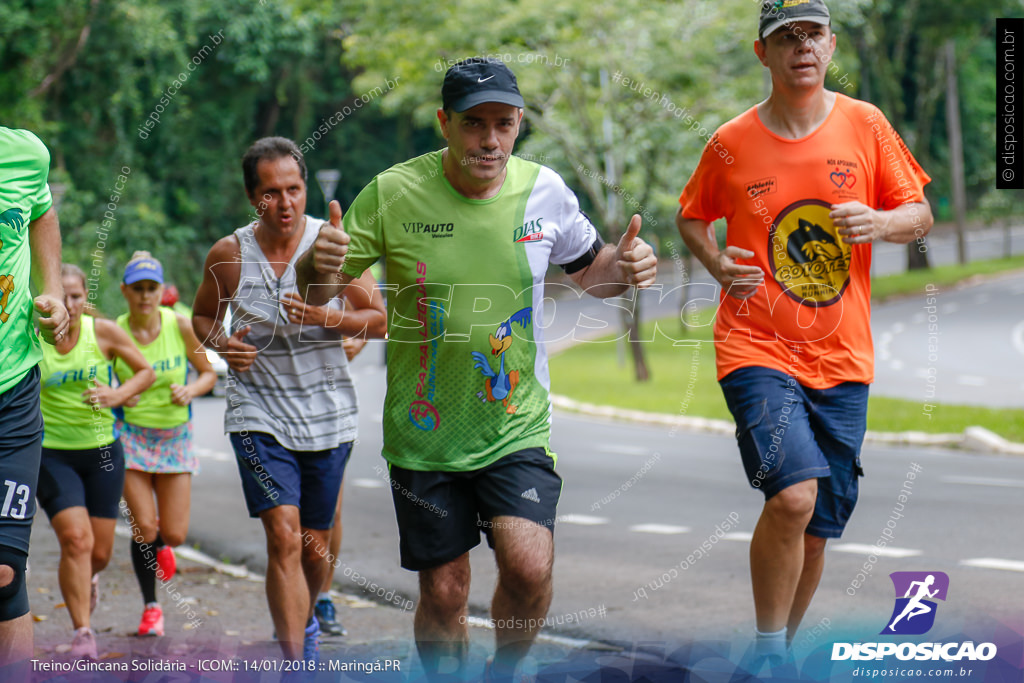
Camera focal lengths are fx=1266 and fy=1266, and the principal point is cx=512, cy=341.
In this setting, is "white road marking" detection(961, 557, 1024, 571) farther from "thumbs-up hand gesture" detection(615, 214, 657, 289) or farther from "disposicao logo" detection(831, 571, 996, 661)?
"thumbs-up hand gesture" detection(615, 214, 657, 289)

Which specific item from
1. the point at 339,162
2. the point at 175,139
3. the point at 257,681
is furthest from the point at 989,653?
the point at 339,162

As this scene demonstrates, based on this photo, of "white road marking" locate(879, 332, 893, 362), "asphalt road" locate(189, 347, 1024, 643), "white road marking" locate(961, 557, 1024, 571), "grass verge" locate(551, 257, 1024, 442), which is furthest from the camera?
"white road marking" locate(879, 332, 893, 362)

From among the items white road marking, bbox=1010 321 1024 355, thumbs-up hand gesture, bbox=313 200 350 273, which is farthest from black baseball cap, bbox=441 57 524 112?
white road marking, bbox=1010 321 1024 355

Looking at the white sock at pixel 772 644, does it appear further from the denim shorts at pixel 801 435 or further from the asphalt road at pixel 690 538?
the asphalt road at pixel 690 538

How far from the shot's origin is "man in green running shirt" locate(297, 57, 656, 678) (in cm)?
402

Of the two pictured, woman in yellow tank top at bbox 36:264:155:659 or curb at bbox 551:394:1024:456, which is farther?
curb at bbox 551:394:1024:456

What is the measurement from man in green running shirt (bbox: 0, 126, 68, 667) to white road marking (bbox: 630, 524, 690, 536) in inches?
219

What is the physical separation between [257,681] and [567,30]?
1612 centimetres

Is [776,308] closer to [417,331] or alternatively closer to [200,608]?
[417,331]

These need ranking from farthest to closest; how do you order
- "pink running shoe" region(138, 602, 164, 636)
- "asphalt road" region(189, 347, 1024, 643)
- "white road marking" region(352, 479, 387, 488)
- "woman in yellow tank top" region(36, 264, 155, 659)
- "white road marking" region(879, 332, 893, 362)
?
"white road marking" region(879, 332, 893, 362), "white road marking" region(352, 479, 387, 488), "asphalt road" region(189, 347, 1024, 643), "pink running shoe" region(138, 602, 164, 636), "woman in yellow tank top" region(36, 264, 155, 659)

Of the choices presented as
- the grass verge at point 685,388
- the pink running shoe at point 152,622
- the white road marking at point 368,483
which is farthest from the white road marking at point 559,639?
the white road marking at point 368,483

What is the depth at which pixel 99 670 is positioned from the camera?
5.21 metres

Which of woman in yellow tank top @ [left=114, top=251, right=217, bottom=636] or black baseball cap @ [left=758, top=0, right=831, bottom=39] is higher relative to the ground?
black baseball cap @ [left=758, top=0, right=831, bottom=39]

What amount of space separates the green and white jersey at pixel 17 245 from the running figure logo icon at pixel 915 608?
335 centimetres
